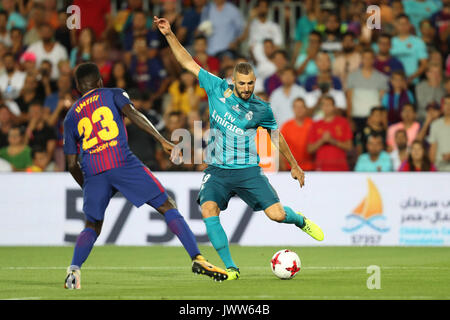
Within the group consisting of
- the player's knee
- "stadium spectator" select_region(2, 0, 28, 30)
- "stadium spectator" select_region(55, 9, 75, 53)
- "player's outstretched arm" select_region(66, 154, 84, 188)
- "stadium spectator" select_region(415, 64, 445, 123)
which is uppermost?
"stadium spectator" select_region(2, 0, 28, 30)

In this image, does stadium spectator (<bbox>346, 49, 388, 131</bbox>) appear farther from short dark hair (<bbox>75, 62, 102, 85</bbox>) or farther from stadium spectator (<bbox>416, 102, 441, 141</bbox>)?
short dark hair (<bbox>75, 62, 102, 85</bbox>)

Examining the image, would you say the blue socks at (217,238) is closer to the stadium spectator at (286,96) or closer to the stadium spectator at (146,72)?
the stadium spectator at (286,96)

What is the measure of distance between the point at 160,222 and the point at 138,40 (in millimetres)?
4689

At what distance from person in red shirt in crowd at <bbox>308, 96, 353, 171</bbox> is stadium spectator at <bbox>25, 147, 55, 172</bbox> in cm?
446

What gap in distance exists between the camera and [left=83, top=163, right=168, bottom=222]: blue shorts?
9.17 m

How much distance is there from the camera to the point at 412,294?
8320mm

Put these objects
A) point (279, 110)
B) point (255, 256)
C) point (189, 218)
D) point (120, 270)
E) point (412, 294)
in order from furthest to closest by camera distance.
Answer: point (279, 110)
point (189, 218)
point (255, 256)
point (120, 270)
point (412, 294)

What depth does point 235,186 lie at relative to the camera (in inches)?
389

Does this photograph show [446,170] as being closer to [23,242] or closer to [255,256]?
[255,256]

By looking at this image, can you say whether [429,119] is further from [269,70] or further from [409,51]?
[269,70]

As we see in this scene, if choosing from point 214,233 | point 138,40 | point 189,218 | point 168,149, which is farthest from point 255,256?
point 138,40

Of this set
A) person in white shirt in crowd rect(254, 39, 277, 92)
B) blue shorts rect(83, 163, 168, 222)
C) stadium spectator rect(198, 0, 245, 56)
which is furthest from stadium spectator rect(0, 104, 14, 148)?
blue shorts rect(83, 163, 168, 222)

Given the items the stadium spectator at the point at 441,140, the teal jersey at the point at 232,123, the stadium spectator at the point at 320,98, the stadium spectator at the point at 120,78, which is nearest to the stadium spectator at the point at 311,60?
the stadium spectator at the point at 320,98

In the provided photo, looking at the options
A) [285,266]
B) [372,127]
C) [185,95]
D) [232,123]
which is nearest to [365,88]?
[372,127]
